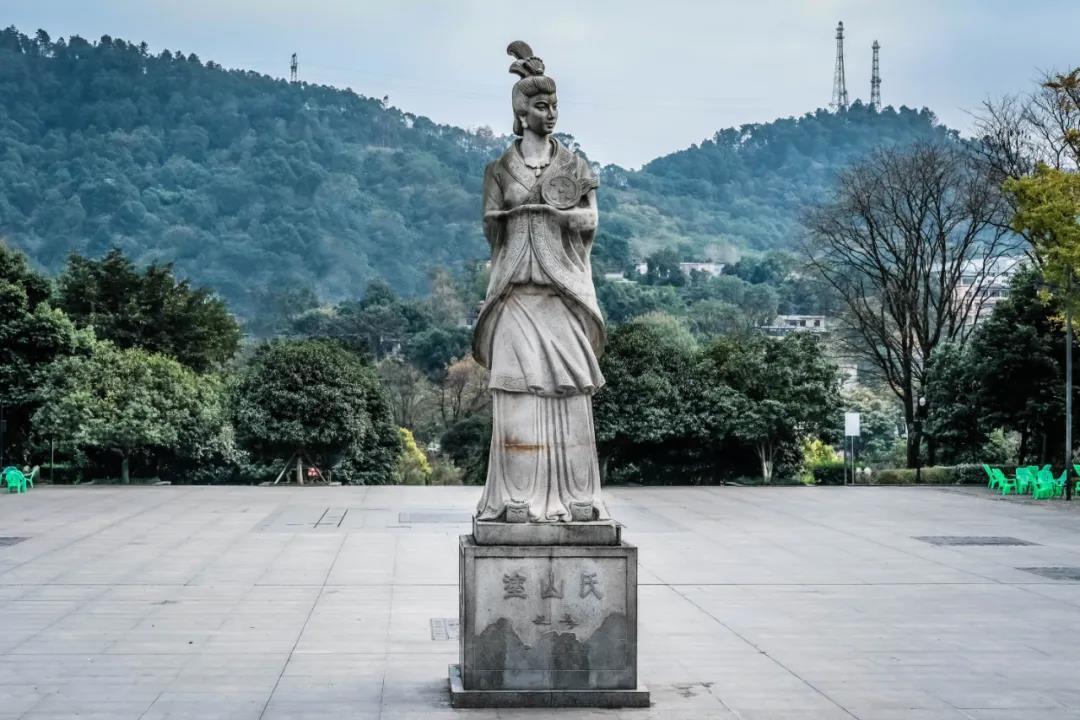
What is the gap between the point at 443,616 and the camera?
569 inches

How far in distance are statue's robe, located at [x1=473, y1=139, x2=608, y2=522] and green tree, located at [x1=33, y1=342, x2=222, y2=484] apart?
27.5 m

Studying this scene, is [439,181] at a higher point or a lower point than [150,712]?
higher

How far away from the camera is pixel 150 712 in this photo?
9.84m

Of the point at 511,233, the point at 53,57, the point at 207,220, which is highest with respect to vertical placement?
the point at 53,57

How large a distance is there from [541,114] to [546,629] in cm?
338

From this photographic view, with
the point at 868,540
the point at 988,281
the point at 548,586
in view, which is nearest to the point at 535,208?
the point at 548,586

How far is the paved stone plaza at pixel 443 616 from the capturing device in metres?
10.4

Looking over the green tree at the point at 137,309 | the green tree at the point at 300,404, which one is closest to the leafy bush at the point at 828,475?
the green tree at the point at 300,404

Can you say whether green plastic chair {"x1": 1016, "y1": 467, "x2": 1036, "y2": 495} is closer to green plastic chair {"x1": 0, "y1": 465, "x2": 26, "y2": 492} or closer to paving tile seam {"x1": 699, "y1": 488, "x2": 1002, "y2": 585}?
paving tile seam {"x1": 699, "y1": 488, "x2": 1002, "y2": 585}

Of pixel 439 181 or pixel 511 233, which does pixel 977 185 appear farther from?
pixel 439 181

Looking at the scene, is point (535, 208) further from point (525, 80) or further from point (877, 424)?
point (877, 424)

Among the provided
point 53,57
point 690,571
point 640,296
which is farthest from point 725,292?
point 53,57

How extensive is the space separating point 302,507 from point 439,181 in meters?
148

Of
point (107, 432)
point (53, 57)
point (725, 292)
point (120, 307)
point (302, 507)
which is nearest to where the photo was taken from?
point (302, 507)
